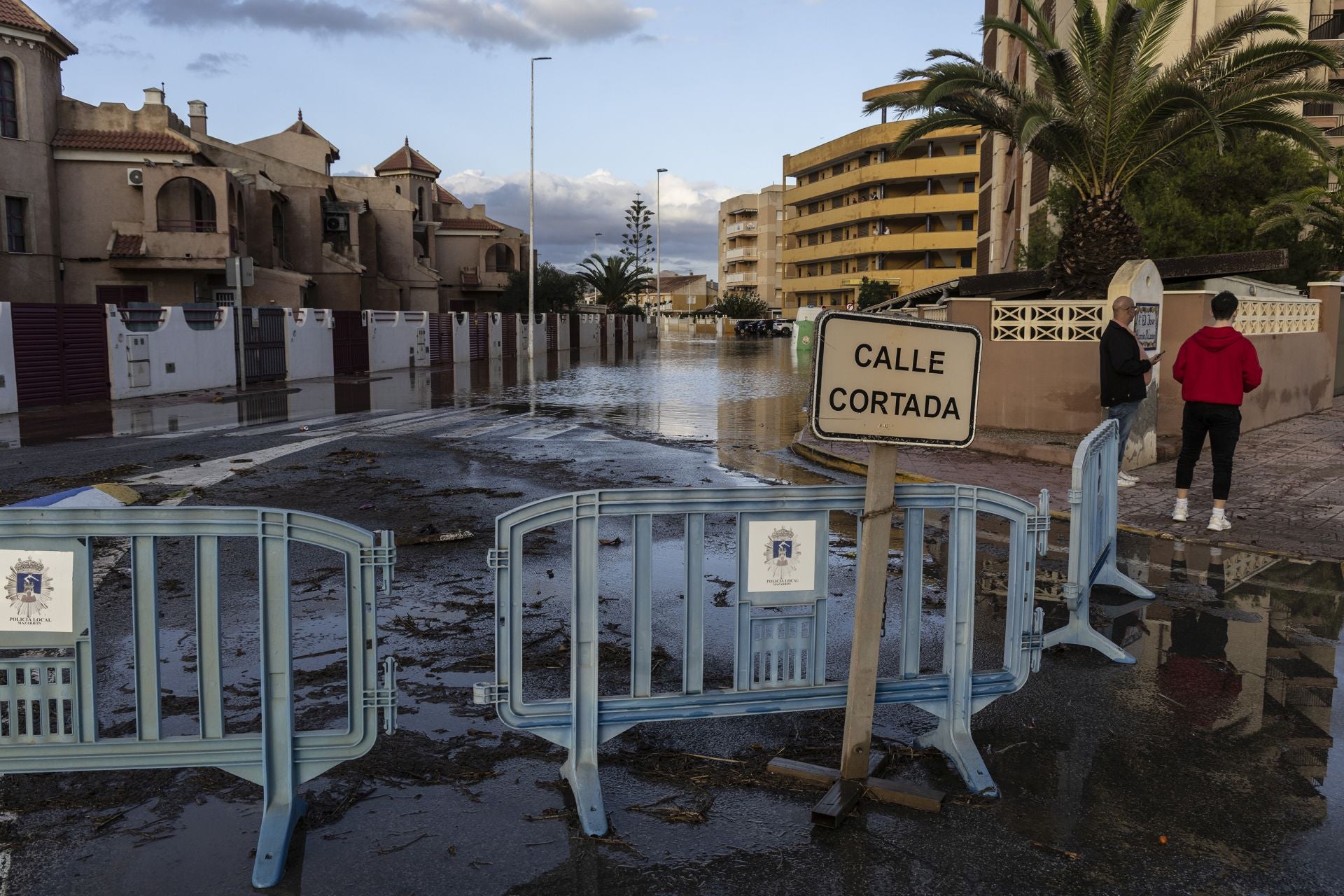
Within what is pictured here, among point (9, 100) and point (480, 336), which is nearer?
point (9, 100)

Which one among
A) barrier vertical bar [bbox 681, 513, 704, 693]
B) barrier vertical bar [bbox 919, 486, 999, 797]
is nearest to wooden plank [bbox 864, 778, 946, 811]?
barrier vertical bar [bbox 919, 486, 999, 797]

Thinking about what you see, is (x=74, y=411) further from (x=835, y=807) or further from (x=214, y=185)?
(x=214, y=185)

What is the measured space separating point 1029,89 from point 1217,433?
32.9 metres

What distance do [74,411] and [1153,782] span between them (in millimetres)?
18645

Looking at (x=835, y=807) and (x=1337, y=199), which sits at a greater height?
(x=1337, y=199)

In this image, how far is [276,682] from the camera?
11.9 ft

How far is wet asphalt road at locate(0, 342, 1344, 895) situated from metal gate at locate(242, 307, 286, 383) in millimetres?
18798

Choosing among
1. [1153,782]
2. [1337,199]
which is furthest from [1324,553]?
[1337,199]

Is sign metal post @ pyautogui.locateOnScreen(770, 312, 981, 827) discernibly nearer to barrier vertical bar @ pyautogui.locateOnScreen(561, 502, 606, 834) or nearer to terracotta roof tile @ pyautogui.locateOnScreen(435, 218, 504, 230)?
barrier vertical bar @ pyautogui.locateOnScreen(561, 502, 606, 834)

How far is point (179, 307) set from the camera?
22.4 meters

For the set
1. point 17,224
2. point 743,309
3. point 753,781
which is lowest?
point 753,781

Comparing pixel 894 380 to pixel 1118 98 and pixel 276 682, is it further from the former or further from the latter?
pixel 1118 98

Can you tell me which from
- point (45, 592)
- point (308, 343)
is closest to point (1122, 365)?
point (45, 592)

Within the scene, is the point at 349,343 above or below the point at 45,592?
above
